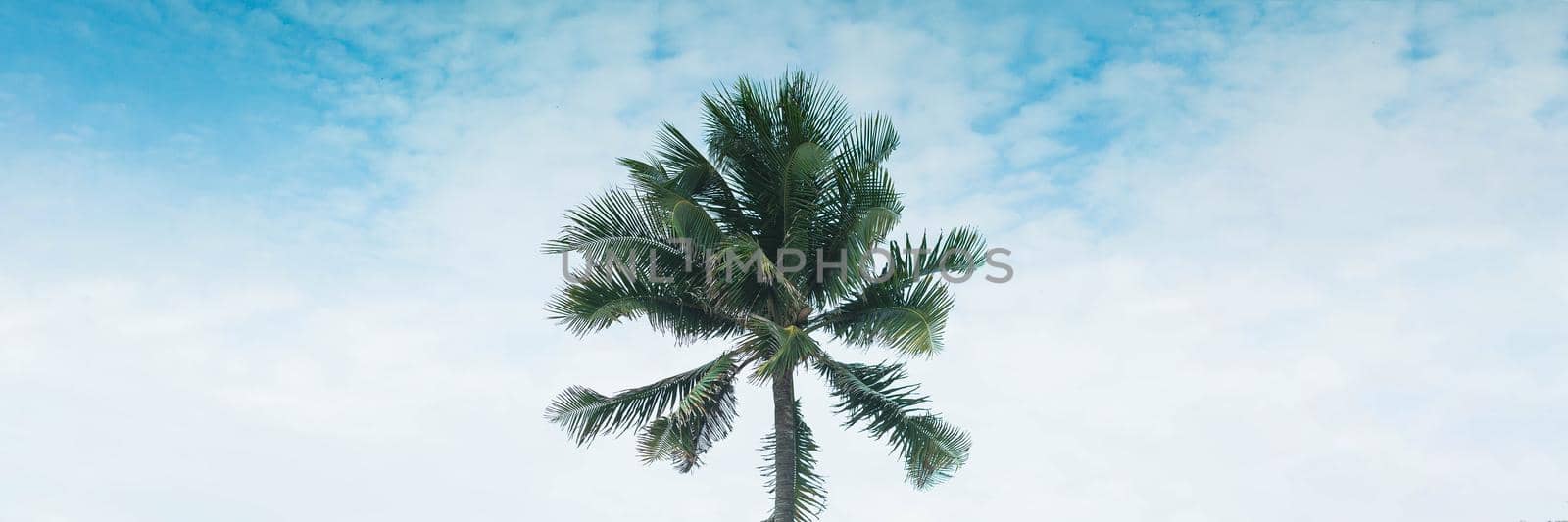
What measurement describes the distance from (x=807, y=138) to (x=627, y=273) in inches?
110

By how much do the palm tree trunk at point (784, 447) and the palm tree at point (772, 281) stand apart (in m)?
0.02

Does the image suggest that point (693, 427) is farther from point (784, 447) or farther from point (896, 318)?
point (896, 318)

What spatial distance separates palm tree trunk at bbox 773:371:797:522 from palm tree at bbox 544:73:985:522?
0.02 meters

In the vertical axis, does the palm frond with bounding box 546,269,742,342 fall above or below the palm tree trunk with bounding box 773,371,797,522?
above

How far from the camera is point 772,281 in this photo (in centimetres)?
1289

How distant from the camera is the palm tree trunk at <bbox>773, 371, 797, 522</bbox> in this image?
12359 mm

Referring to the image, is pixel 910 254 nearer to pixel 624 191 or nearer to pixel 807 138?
pixel 807 138

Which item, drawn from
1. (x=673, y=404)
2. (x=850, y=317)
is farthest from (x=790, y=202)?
(x=673, y=404)

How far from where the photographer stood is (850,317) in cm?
1320

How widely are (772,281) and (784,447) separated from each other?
6.28 ft

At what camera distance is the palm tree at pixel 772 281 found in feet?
41.2

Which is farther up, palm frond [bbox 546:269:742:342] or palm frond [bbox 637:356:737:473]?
palm frond [bbox 546:269:742:342]

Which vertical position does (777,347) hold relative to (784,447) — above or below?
above

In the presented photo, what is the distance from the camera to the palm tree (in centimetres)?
1255
